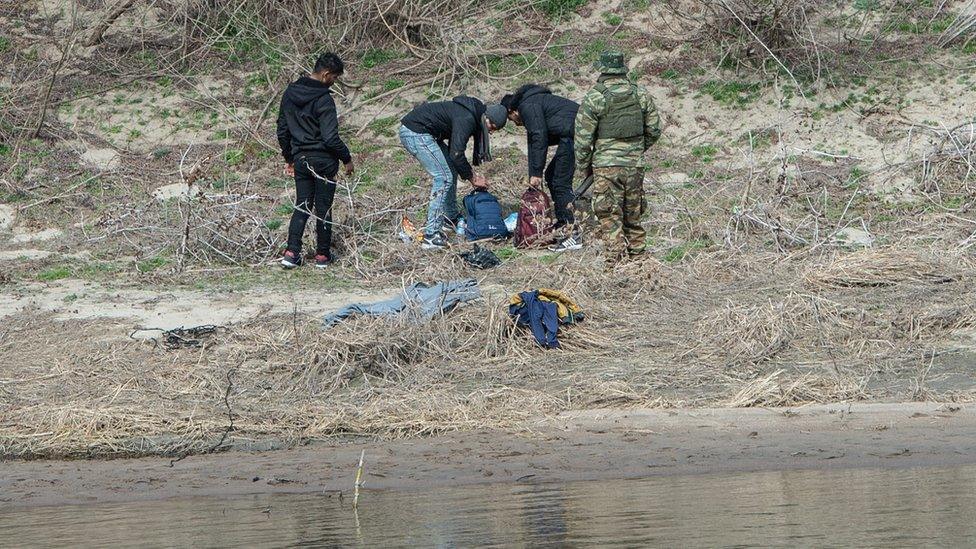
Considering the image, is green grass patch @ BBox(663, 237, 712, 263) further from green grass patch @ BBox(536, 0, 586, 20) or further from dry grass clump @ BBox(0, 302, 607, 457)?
green grass patch @ BBox(536, 0, 586, 20)

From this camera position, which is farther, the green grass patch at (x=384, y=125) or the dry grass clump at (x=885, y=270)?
the green grass patch at (x=384, y=125)

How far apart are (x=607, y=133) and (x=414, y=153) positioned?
7.09 feet

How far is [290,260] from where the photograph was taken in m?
10.7

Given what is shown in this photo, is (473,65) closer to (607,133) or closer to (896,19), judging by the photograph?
(896,19)

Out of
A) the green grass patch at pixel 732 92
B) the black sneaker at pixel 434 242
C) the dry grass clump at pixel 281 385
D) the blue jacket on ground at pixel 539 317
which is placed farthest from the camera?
the green grass patch at pixel 732 92

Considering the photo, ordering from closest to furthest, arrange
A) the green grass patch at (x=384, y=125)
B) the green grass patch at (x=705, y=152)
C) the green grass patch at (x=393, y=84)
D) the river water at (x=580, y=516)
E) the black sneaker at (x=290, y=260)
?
the river water at (x=580, y=516) → the black sneaker at (x=290, y=260) → the green grass patch at (x=705, y=152) → the green grass patch at (x=384, y=125) → the green grass patch at (x=393, y=84)

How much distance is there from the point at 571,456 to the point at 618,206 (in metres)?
3.27

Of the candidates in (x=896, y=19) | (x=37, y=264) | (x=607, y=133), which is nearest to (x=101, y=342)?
(x=37, y=264)

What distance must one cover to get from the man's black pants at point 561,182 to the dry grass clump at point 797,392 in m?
4.01

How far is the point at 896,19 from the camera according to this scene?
49.3ft

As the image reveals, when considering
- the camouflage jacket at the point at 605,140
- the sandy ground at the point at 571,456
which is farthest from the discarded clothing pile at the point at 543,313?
the camouflage jacket at the point at 605,140

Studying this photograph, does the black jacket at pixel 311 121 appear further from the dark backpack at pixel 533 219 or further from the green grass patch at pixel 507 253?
the dark backpack at pixel 533 219

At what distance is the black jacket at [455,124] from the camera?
10812 millimetres

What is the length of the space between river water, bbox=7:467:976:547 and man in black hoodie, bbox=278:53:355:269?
4.48 m
